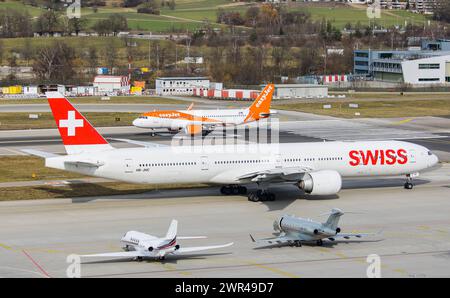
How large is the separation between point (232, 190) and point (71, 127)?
1365 cm

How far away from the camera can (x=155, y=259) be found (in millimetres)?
42781

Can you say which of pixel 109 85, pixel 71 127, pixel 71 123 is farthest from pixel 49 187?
pixel 109 85

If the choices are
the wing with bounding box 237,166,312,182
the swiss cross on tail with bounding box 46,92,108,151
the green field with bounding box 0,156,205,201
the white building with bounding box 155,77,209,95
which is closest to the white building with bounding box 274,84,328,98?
the white building with bounding box 155,77,209,95

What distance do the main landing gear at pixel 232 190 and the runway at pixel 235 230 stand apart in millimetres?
1358

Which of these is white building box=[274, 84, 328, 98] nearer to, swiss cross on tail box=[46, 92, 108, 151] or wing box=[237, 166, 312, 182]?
wing box=[237, 166, 312, 182]

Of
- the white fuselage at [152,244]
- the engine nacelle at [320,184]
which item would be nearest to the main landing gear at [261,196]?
the engine nacelle at [320,184]

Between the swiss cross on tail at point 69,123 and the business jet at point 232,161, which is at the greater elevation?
the swiss cross on tail at point 69,123

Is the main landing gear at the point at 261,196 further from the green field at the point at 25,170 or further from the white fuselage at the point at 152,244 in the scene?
the green field at the point at 25,170

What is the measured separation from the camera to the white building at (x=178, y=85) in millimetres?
174125

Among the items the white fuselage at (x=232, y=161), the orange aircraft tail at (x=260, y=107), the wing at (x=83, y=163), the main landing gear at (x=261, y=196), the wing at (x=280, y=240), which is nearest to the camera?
the wing at (x=280, y=240)

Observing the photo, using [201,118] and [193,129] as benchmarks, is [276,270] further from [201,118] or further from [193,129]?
[201,118]

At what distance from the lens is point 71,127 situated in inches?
2281
